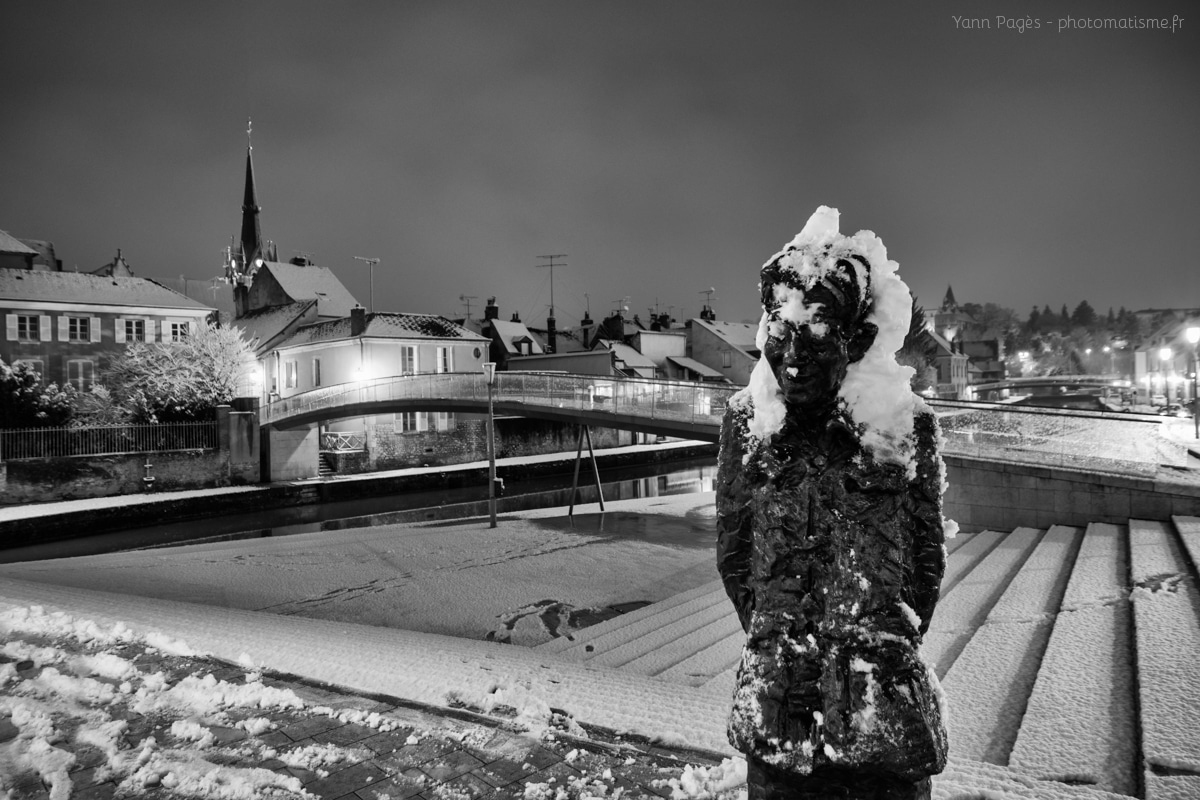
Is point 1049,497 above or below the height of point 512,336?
below

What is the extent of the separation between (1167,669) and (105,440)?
32.7 m

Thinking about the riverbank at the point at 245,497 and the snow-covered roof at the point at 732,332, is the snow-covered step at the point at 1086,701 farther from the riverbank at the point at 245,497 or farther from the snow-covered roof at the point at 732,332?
the snow-covered roof at the point at 732,332

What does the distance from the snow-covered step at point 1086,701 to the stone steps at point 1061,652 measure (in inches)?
0.4

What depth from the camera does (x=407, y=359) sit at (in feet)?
140

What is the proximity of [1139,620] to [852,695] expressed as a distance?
16.9 ft

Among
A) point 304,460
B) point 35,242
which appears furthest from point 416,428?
point 35,242

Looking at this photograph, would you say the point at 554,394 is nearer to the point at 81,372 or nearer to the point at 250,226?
the point at 81,372

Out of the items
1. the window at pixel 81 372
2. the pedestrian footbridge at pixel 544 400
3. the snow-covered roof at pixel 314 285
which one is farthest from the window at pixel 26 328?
the pedestrian footbridge at pixel 544 400

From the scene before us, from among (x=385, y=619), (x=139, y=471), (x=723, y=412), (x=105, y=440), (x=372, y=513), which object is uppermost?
(x=723, y=412)

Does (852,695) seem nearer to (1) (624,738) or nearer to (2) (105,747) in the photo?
(1) (624,738)

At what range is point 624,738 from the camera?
491 cm

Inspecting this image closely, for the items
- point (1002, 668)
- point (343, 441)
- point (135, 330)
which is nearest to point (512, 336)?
point (343, 441)

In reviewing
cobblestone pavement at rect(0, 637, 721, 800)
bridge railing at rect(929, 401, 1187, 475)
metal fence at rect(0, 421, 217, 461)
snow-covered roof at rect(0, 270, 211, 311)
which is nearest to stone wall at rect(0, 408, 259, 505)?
metal fence at rect(0, 421, 217, 461)

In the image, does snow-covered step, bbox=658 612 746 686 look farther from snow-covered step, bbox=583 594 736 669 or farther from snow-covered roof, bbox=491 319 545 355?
snow-covered roof, bbox=491 319 545 355
